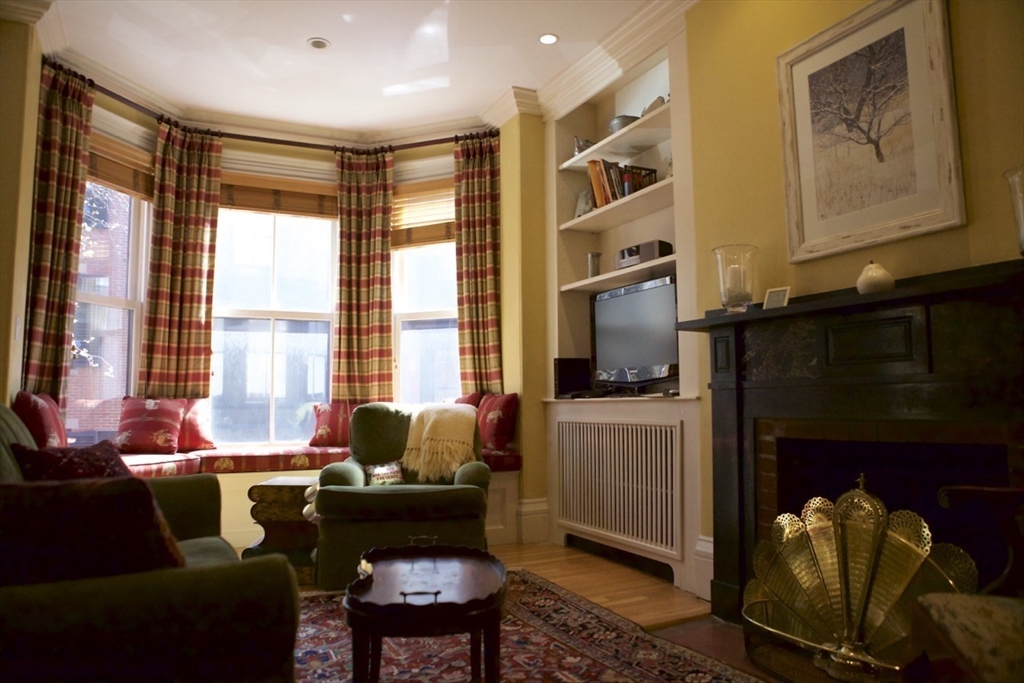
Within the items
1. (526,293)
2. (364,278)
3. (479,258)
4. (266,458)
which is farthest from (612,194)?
(266,458)

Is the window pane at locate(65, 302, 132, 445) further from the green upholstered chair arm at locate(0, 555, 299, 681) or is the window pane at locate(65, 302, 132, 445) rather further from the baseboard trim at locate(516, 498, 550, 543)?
the green upholstered chair arm at locate(0, 555, 299, 681)

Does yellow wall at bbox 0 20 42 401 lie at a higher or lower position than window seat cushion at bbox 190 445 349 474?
higher

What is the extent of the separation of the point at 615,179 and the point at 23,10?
3.15 m

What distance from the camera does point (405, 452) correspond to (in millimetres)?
3660

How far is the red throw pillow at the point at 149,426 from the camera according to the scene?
4027mm

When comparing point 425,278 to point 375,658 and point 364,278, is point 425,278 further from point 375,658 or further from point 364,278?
point 375,658

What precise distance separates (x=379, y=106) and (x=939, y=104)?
3432 millimetres

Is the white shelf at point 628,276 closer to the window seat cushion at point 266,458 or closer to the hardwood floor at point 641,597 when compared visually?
the hardwood floor at point 641,597

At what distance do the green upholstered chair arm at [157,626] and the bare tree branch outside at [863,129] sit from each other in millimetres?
2223

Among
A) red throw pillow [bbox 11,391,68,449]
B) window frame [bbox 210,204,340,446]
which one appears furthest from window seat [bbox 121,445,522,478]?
red throw pillow [bbox 11,391,68,449]

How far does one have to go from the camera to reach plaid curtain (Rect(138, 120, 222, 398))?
435 centimetres

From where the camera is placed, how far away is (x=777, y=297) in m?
2.56

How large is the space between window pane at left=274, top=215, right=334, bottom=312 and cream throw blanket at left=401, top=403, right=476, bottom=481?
173cm

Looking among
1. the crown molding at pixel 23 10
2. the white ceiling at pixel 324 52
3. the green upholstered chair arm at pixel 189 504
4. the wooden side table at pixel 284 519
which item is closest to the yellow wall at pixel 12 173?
the crown molding at pixel 23 10
